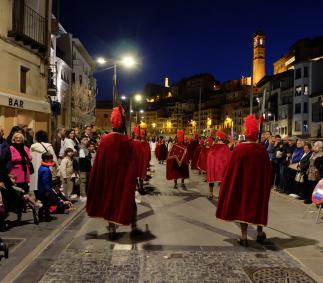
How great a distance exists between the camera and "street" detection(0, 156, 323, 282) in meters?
6.06

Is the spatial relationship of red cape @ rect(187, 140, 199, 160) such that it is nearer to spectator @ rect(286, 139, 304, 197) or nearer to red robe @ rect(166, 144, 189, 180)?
red robe @ rect(166, 144, 189, 180)

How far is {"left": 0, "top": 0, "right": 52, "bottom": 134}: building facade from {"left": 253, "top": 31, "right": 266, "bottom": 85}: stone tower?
4416 inches

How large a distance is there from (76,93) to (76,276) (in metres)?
40.5

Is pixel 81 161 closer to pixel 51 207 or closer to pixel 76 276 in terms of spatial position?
pixel 51 207

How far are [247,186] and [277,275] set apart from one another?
2.09 meters

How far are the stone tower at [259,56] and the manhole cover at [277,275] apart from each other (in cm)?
12499

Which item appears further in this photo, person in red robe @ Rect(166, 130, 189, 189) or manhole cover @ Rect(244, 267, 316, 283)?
person in red robe @ Rect(166, 130, 189, 189)

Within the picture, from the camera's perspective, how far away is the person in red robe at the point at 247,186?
7.90 m

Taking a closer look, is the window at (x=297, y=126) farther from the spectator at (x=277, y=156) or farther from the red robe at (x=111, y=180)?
the red robe at (x=111, y=180)

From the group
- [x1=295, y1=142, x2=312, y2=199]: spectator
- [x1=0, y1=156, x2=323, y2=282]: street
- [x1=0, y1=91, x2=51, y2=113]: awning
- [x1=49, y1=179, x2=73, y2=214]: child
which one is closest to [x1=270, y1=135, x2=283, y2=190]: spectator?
[x1=295, y1=142, x2=312, y2=199]: spectator

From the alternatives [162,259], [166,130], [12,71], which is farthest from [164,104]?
[162,259]

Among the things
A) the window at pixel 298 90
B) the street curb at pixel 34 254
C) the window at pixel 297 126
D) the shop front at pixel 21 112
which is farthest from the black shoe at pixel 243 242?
the window at pixel 298 90

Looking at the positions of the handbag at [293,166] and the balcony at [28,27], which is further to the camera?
the balcony at [28,27]

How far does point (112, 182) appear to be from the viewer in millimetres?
8227
